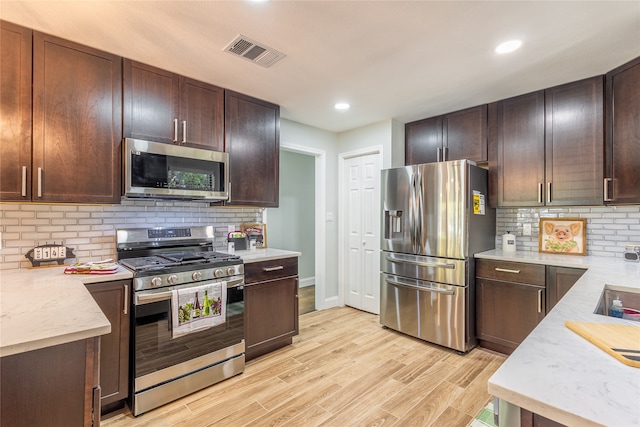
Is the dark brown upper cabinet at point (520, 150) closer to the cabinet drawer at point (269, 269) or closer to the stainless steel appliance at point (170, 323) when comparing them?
the cabinet drawer at point (269, 269)

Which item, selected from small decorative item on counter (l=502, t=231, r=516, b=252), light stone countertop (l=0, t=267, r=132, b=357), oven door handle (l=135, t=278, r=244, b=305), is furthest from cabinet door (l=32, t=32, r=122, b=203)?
small decorative item on counter (l=502, t=231, r=516, b=252)

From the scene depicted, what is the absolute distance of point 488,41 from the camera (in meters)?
1.99

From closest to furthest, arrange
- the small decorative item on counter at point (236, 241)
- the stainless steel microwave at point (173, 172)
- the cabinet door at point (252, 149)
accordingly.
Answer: the stainless steel microwave at point (173, 172) < the cabinet door at point (252, 149) < the small decorative item on counter at point (236, 241)

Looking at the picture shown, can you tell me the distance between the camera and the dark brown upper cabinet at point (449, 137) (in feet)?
10.4

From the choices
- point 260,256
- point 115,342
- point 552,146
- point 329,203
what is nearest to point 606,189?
point 552,146

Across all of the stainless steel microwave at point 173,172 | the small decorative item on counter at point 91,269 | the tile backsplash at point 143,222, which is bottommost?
the small decorative item on counter at point 91,269

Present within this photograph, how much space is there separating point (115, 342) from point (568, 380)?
7.48 ft

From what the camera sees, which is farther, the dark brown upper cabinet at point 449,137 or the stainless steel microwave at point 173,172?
the dark brown upper cabinet at point 449,137

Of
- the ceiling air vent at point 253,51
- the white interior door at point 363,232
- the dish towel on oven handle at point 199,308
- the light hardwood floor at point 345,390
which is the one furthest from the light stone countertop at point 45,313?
the white interior door at point 363,232

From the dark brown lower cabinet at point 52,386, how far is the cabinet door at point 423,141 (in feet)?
11.2

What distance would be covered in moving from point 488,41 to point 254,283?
2472 millimetres

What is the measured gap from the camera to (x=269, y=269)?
274cm

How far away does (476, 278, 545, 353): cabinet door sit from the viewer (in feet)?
8.54

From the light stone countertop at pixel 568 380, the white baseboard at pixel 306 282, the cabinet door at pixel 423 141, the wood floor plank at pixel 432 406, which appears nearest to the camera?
the light stone countertop at pixel 568 380
